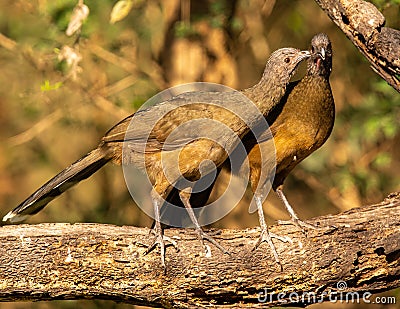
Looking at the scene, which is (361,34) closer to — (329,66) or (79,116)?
(329,66)

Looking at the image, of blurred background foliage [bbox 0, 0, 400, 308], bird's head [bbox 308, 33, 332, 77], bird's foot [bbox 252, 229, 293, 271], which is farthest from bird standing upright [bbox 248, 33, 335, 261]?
blurred background foliage [bbox 0, 0, 400, 308]

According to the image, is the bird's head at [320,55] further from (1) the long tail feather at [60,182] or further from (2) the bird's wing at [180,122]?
(1) the long tail feather at [60,182]

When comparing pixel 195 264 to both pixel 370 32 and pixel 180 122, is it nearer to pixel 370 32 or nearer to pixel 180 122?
pixel 180 122

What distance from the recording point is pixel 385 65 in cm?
385

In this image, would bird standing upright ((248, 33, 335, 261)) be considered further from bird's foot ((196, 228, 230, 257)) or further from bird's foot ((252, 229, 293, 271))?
bird's foot ((196, 228, 230, 257))

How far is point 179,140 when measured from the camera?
396 cm

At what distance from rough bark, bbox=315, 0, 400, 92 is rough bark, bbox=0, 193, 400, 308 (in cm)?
76

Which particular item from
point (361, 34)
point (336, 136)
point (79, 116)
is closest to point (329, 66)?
point (361, 34)

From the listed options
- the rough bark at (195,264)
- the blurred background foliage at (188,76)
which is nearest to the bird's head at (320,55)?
the rough bark at (195,264)

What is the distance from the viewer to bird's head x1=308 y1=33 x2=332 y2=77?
13.1 feet

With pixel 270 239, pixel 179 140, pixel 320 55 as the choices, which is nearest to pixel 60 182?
pixel 179 140

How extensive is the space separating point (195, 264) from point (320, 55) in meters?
1.35

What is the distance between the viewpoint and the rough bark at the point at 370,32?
3.77 metres

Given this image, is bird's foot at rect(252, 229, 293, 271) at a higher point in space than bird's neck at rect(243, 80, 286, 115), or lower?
lower
